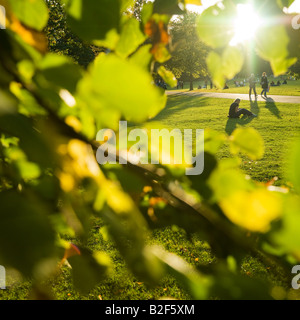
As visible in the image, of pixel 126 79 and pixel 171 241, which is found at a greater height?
pixel 126 79

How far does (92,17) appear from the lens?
0.38 metres

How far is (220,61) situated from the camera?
1.76ft

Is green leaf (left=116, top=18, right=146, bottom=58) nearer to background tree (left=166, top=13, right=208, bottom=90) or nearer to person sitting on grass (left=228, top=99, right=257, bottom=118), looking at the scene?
background tree (left=166, top=13, right=208, bottom=90)

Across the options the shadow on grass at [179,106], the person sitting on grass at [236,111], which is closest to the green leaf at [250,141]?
the person sitting on grass at [236,111]

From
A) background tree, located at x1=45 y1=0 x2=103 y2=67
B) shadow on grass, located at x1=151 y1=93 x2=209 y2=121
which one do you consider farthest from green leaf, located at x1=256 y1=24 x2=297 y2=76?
shadow on grass, located at x1=151 y1=93 x2=209 y2=121

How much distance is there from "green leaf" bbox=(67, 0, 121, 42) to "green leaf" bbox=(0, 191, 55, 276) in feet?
0.99

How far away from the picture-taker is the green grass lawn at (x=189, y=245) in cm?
301

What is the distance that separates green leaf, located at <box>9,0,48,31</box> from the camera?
1.44ft

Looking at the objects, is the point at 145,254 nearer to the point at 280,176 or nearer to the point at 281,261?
the point at 281,261

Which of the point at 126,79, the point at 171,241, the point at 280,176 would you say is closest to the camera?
the point at 126,79

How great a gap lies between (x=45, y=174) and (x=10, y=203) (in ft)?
0.82

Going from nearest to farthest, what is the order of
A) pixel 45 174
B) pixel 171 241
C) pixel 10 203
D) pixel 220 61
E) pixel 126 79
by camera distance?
pixel 126 79
pixel 10 203
pixel 220 61
pixel 45 174
pixel 171 241

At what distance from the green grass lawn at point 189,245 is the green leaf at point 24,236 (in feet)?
0.36
